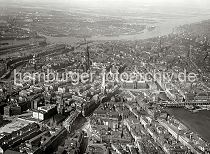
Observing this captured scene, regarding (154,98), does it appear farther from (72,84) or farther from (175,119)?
(72,84)

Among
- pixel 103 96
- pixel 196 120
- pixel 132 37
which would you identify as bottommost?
pixel 196 120

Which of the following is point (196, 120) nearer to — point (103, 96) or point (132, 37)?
point (103, 96)

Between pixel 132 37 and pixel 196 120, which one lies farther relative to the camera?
pixel 132 37

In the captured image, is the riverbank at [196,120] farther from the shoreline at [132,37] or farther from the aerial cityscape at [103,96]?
the shoreline at [132,37]

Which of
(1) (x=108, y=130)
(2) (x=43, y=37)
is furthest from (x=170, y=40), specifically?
(1) (x=108, y=130)

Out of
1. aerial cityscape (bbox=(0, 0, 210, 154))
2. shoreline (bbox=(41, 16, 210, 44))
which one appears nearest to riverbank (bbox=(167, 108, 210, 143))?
aerial cityscape (bbox=(0, 0, 210, 154))

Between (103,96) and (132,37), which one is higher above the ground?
(132,37)

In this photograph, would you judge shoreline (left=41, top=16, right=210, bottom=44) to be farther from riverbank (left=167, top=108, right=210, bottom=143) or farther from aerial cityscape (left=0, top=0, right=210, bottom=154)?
riverbank (left=167, top=108, right=210, bottom=143)

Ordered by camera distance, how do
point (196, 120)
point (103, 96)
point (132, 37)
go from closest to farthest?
point (196, 120) < point (103, 96) < point (132, 37)

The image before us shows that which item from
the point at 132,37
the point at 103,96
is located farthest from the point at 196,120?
the point at 132,37
